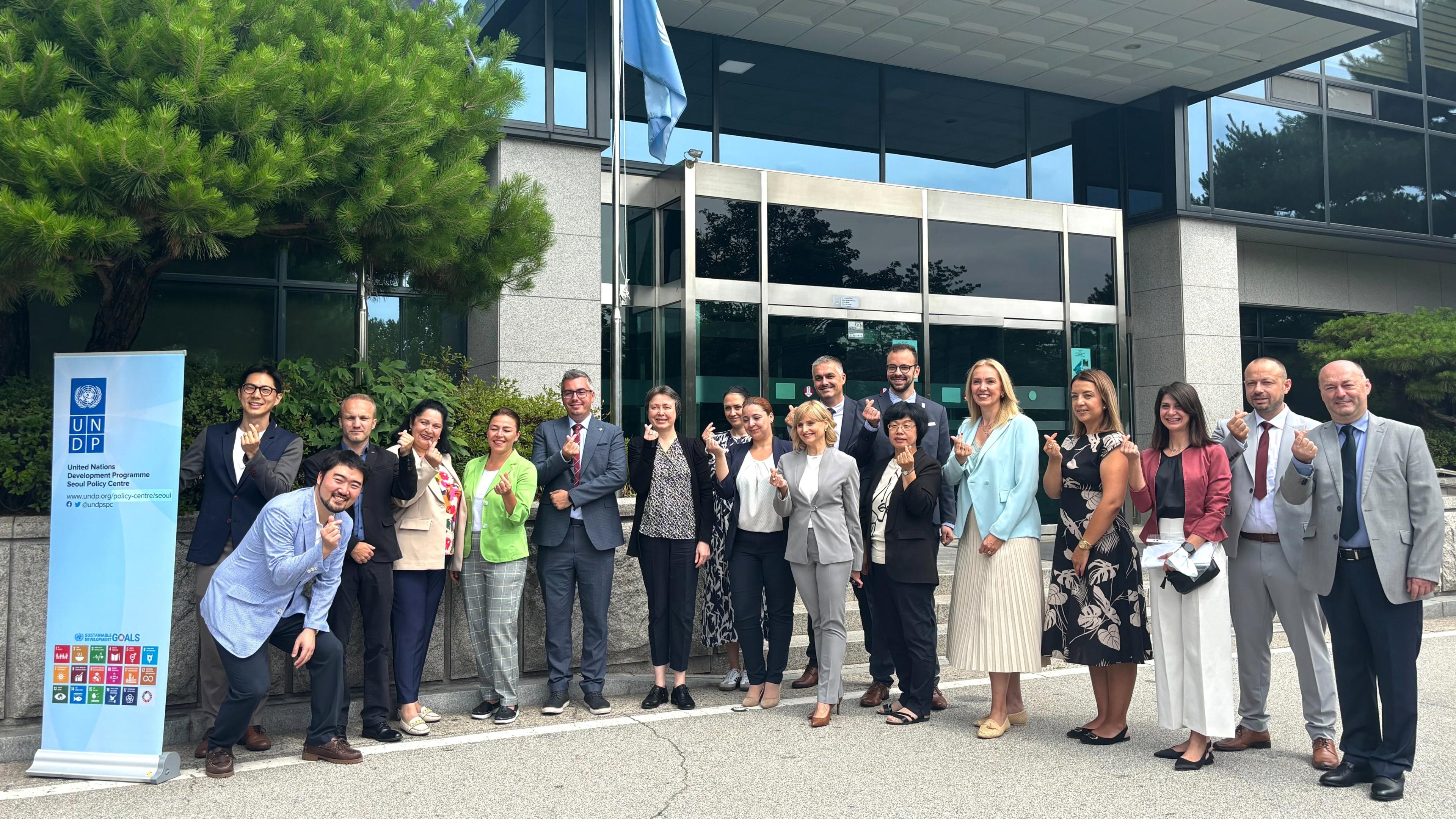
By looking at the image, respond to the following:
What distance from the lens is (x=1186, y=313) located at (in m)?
14.7

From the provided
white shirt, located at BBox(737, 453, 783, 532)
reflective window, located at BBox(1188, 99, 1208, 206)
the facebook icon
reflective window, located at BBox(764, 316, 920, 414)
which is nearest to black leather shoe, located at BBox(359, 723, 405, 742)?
the facebook icon

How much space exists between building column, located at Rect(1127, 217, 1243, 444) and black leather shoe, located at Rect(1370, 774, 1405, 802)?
35.1 feet

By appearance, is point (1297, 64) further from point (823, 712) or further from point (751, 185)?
point (823, 712)

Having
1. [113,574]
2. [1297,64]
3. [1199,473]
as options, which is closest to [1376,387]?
[1297,64]

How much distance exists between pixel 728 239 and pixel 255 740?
7984mm

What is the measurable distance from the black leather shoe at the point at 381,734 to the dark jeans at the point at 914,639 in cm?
296

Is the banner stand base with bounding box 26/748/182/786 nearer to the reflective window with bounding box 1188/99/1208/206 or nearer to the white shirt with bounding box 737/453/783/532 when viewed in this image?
the white shirt with bounding box 737/453/783/532

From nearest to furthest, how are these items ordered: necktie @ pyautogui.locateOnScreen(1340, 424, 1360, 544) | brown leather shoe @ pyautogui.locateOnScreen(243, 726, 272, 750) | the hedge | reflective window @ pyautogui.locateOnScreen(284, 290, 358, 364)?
1. necktie @ pyautogui.locateOnScreen(1340, 424, 1360, 544)
2. brown leather shoe @ pyautogui.locateOnScreen(243, 726, 272, 750)
3. the hedge
4. reflective window @ pyautogui.locateOnScreen(284, 290, 358, 364)

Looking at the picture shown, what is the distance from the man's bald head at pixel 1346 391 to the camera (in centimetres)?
488

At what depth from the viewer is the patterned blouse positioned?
6410mm

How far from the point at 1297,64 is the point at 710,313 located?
29.6 ft

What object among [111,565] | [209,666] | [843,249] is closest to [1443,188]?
[843,249]

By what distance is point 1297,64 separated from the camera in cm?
1371

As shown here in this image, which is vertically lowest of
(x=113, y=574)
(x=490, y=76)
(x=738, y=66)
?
(x=113, y=574)
